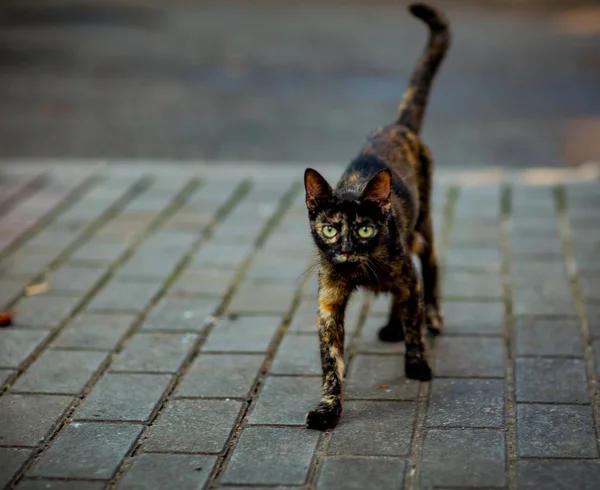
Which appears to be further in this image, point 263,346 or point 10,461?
point 263,346

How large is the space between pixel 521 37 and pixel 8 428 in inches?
456

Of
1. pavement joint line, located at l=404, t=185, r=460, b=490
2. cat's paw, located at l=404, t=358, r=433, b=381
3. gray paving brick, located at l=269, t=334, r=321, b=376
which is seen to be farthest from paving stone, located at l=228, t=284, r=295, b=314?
cat's paw, located at l=404, t=358, r=433, b=381

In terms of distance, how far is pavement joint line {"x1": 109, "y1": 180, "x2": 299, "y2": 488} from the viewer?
14.7ft

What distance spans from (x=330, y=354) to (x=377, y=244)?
0.56 m

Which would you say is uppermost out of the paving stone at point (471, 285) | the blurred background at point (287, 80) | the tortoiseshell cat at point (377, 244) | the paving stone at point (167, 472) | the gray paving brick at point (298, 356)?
the tortoiseshell cat at point (377, 244)

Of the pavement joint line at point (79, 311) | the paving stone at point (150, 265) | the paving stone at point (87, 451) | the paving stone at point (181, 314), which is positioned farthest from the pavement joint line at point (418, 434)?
the paving stone at point (150, 265)

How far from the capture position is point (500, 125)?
10531mm

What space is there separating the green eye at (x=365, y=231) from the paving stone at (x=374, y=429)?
2.76 ft

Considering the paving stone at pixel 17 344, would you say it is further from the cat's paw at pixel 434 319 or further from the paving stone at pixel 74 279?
the cat's paw at pixel 434 319

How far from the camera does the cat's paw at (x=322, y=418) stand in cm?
474

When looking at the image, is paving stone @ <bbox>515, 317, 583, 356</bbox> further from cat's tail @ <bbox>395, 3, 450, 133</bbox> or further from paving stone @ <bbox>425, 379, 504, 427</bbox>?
cat's tail @ <bbox>395, 3, 450, 133</bbox>

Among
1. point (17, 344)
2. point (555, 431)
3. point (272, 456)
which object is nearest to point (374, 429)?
point (272, 456)

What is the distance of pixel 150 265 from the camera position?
705cm

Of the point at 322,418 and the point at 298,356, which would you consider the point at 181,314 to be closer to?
the point at 298,356
